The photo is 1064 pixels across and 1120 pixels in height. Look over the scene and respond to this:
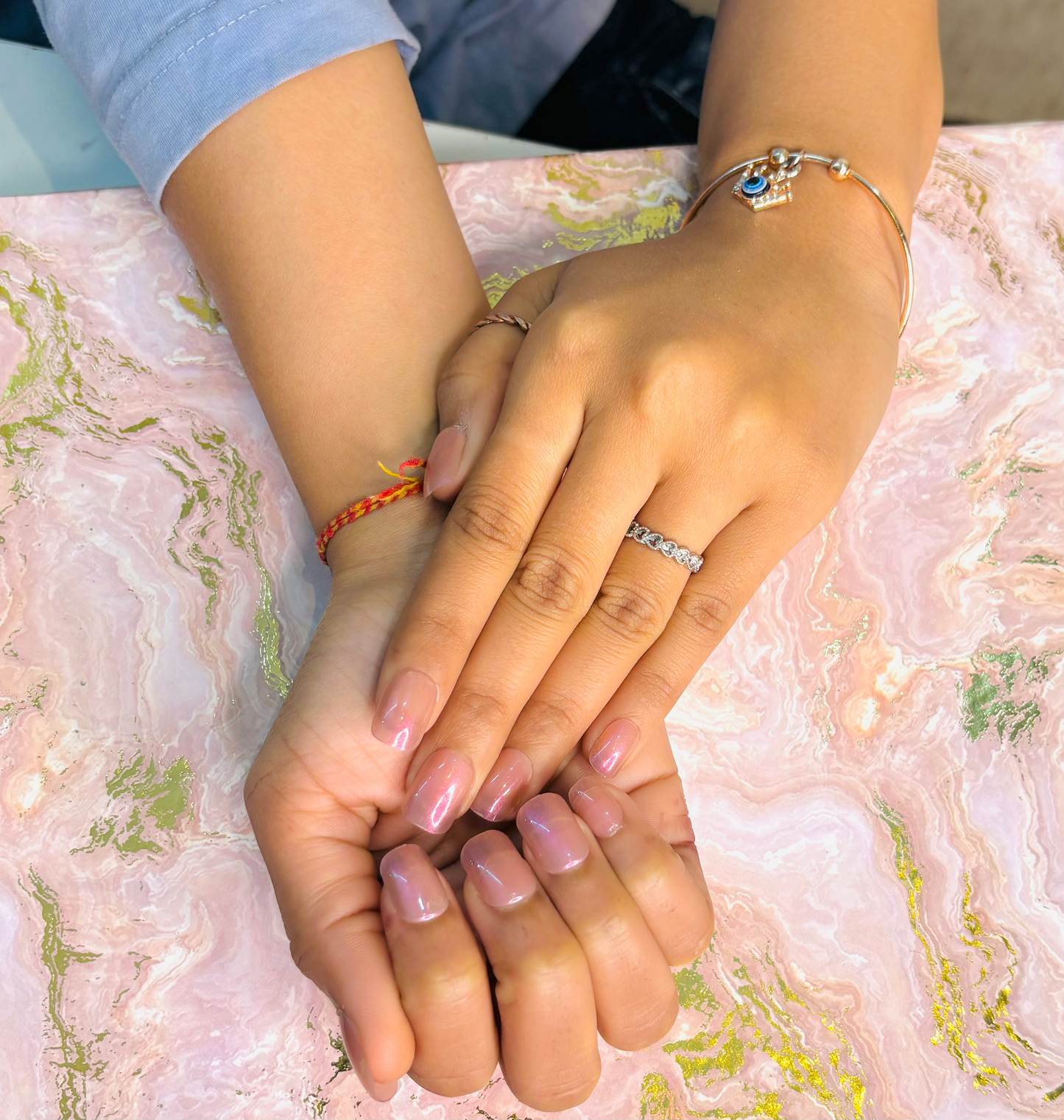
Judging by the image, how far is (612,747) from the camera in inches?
21.0

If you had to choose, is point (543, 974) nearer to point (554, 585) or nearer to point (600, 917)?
point (600, 917)

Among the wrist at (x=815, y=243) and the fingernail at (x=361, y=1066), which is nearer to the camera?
the fingernail at (x=361, y=1066)

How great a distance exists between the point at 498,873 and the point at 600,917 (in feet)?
0.20

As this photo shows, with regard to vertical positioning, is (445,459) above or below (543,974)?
above

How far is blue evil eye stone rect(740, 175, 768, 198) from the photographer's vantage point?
23.7 inches

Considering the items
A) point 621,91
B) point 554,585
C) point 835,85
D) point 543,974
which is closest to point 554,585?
point 554,585

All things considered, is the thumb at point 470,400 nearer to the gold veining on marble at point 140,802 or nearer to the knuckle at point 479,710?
the knuckle at point 479,710

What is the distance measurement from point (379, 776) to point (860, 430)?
0.39 meters

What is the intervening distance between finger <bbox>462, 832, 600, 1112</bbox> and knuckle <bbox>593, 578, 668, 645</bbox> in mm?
144

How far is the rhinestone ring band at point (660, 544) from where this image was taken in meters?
0.54

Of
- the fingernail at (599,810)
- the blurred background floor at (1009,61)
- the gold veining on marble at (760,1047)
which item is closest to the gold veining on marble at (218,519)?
the fingernail at (599,810)

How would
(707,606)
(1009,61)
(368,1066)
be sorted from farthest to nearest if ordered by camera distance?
1. (1009,61)
2. (707,606)
3. (368,1066)

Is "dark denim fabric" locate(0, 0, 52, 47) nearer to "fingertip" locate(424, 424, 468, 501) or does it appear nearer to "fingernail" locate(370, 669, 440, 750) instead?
"fingertip" locate(424, 424, 468, 501)

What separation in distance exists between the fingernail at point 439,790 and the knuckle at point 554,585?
10 centimetres
